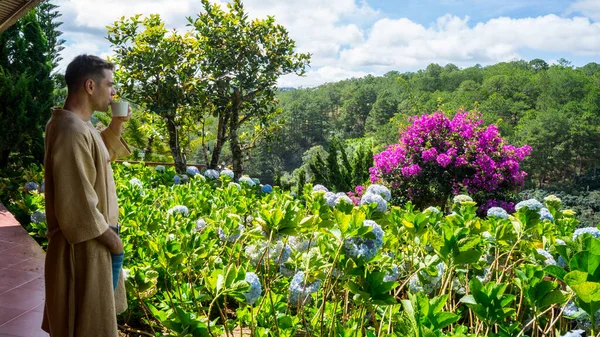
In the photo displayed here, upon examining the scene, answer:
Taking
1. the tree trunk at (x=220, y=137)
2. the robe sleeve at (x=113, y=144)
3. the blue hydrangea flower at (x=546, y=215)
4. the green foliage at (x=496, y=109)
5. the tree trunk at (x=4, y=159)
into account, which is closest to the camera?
the robe sleeve at (x=113, y=144)

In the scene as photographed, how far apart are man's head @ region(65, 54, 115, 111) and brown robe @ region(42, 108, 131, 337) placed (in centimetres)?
8

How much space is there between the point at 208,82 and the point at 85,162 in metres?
5.02

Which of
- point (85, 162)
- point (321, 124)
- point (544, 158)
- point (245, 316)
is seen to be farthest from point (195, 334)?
point (321, 124)

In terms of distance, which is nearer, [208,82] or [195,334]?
[195,334]

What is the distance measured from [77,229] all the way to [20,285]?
197 centimetres

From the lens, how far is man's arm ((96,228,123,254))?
125cm

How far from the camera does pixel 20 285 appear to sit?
2.76 m

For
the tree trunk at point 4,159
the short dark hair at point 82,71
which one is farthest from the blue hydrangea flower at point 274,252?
the tree trunk at point 4,159

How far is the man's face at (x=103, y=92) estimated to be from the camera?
1.30 metres

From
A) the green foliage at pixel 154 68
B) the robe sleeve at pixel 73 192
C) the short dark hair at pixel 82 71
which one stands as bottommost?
the robe sleeve at pixel 73 192

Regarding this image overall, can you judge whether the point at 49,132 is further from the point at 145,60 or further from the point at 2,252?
the point at 145,60

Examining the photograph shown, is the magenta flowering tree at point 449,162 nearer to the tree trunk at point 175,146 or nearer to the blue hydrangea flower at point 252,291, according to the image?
the tree trunk at point 175,146

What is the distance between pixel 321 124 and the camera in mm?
47031

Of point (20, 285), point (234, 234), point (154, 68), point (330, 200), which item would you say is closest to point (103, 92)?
point (234, 234)
